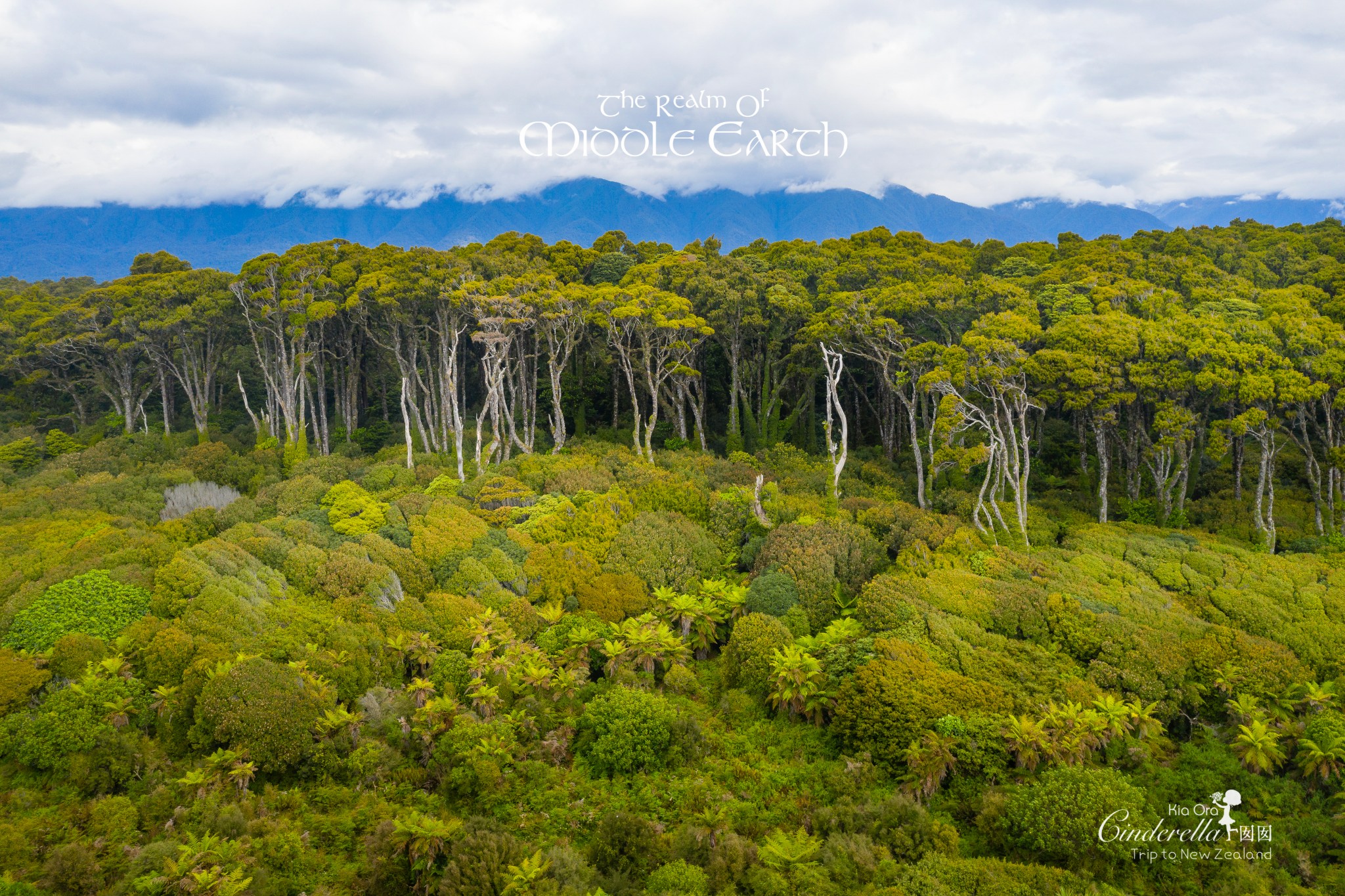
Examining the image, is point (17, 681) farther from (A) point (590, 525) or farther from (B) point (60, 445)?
(B) point (60, 445)

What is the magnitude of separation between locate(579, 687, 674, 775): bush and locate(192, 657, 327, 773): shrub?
15.0ft

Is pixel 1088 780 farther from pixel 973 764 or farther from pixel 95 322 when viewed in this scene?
pixel 95 322

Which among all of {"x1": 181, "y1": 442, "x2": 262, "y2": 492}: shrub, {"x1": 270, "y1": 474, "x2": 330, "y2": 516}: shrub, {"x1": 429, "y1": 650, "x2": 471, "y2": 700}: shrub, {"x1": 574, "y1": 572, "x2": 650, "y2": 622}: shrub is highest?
{"x1": 181, "y1": 442, "x2": 262, "y2": 492}: shrub

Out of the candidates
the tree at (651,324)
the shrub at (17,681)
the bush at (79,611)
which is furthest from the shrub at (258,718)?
the tree at (651,324)

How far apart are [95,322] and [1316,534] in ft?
165

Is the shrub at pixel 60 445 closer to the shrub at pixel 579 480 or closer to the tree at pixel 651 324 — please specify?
the shrub at pixel 579 480

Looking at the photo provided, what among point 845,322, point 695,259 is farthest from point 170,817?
point 695,259

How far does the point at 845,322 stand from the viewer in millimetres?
25047

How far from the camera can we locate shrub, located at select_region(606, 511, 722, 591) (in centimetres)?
1700

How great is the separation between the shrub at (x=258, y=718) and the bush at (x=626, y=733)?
4.56m

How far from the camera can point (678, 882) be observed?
27.0 ft

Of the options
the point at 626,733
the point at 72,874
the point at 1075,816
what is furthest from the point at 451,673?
the point at 1075,816

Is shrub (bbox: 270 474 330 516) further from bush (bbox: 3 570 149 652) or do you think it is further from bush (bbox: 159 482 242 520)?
bush (bbox: 3 570 149 652)

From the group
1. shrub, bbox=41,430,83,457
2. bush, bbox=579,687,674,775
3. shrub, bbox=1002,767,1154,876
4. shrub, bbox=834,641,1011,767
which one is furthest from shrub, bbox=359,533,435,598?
shrub, bbox=41,430,83,457
